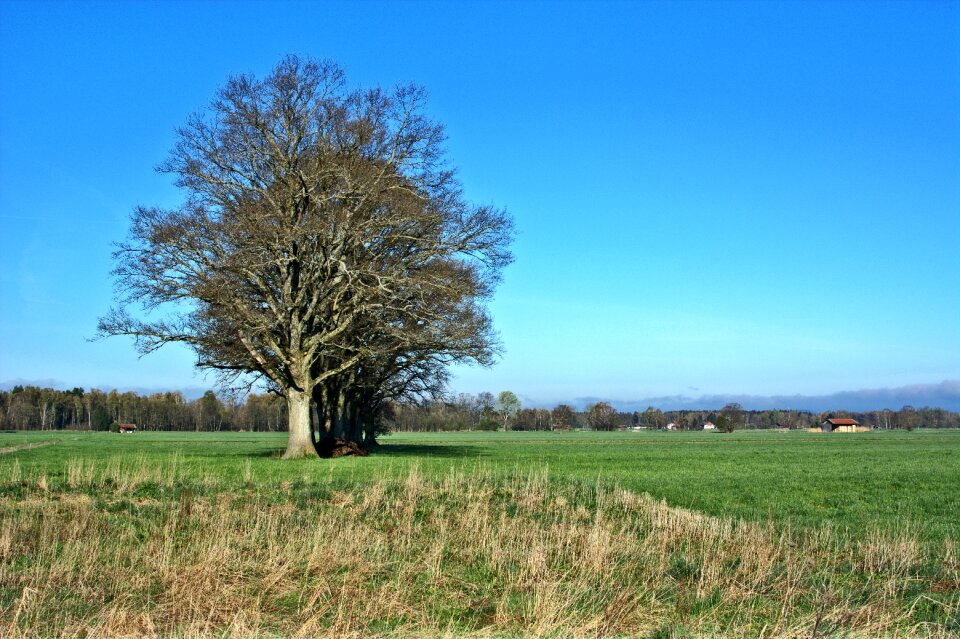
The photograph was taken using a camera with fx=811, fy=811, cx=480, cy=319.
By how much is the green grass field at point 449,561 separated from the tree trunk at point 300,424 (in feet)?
41.0

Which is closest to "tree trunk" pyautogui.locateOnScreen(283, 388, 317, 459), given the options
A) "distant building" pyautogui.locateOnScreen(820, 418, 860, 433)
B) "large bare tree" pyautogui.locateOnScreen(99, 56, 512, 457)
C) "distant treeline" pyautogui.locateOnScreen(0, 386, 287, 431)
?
"large bare tree" pyautogui.locateOnScreen(99, 56, 512, 457)

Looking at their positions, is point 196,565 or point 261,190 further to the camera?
point 261,190

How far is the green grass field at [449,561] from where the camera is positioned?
898cm

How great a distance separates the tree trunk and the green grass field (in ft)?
41.0

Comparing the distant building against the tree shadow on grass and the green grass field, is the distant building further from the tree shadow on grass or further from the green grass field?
the green grass field

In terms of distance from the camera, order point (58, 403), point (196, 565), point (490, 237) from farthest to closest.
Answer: point (58, 403)
point (490, 237)
point (196, 565)

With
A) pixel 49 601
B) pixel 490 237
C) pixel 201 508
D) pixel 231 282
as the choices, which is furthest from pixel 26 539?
pixel 490 237

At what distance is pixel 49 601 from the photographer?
9.38 meters

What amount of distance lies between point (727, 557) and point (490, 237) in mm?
22116

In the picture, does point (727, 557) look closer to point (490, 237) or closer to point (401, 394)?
point (490, 237)

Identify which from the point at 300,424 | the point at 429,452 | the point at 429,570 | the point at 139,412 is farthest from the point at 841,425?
the point at 429,570

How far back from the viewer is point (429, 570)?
11.2m

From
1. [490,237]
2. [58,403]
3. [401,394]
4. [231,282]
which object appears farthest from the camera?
[58,403]

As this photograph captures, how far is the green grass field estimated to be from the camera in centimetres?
898
